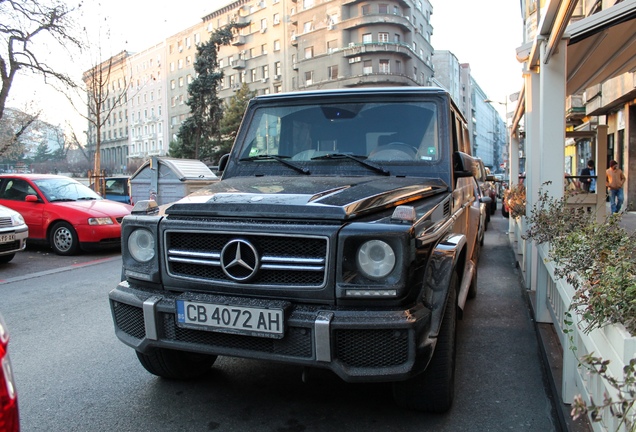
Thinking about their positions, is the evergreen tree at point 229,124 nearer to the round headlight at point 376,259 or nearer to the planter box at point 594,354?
the planter box at point 594,354

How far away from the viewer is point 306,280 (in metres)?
2.63

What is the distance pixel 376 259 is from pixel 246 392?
1541 millimetres

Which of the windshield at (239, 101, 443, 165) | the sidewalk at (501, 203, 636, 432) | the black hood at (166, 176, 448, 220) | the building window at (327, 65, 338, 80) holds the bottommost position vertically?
the sidewalk at (501, 203, 636, 432)

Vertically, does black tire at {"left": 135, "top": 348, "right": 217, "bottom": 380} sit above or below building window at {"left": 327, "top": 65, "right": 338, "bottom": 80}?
below

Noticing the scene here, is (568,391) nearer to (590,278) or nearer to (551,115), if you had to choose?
(590,278)

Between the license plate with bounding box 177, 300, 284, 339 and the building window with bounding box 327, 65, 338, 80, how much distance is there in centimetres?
5540

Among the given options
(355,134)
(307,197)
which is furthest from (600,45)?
(307,197)

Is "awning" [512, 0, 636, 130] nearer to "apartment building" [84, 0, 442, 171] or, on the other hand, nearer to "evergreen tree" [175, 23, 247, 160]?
"evergreen tree" [175, 23, 247, 160]

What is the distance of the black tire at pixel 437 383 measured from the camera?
9.36ft

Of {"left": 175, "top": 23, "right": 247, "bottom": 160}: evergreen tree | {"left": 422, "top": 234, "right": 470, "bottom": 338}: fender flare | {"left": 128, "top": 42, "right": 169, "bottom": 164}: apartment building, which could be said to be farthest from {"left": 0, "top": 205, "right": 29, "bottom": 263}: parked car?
{"left": 128, "top": 42, "right": 169, "bottom": 164}: apartment building

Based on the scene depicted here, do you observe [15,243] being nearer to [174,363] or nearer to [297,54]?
[174,363]

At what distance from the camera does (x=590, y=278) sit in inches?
94.9

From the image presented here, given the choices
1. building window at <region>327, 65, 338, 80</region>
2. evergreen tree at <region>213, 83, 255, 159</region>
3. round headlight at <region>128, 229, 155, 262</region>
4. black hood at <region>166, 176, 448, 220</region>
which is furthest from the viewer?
building window at <region>327, 65, 338, 80</region>

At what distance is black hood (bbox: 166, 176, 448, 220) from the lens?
2682 mm
